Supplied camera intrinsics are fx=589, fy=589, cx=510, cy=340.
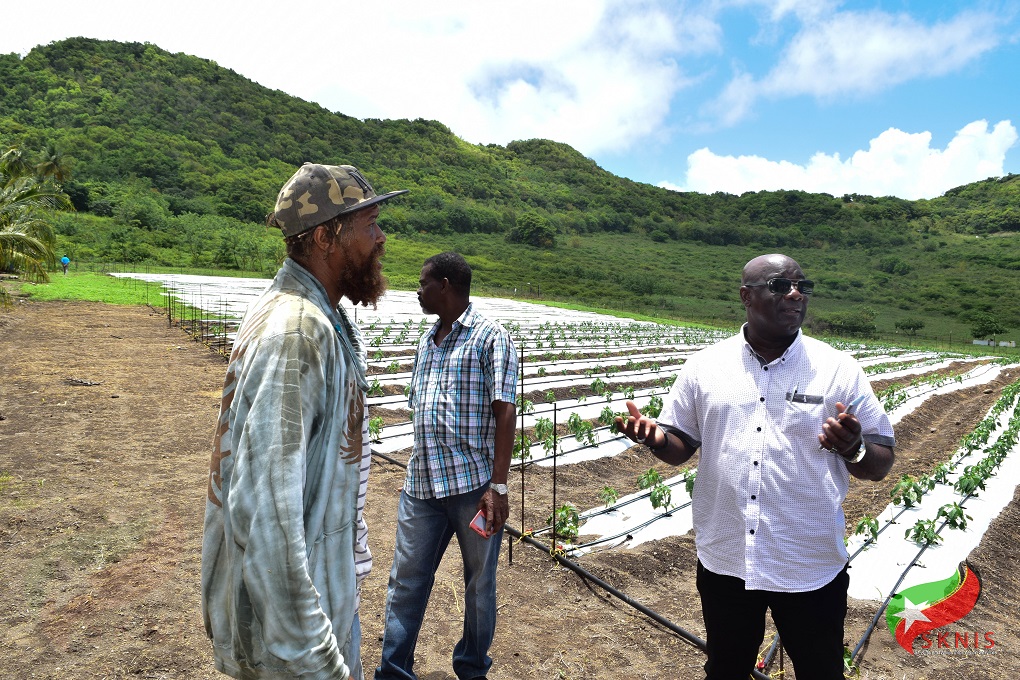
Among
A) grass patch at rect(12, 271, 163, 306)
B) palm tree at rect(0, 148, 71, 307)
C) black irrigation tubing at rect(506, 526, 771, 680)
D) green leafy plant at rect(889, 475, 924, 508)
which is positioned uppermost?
palm tree at rect(0, 148, 71, 307)

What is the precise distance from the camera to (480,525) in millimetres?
2467

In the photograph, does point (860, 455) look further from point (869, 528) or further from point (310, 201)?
point (869, 528)

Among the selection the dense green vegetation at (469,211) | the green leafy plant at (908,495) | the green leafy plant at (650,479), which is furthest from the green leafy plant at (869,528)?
the dense green vegetation at (469,211)

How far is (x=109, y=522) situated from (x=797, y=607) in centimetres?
483

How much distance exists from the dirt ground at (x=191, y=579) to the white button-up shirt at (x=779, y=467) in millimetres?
1439

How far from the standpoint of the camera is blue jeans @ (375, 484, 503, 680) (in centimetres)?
254

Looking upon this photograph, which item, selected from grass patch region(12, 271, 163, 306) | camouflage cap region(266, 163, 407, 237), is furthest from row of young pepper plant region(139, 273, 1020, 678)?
grass patch region(12, 271, 163, 306)

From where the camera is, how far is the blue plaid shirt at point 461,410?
99.6 inches

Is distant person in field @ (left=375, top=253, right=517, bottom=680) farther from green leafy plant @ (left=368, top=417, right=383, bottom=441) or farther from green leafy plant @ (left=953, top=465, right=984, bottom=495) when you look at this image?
green leafy plant @ (left=953, top=465, right=984, bottom=495)

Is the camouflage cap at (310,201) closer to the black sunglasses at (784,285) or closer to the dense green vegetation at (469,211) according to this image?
the black sunglasses at (784,285)

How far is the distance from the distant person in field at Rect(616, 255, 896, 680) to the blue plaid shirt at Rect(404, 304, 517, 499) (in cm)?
73

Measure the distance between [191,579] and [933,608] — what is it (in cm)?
484

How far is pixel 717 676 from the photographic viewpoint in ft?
7.08

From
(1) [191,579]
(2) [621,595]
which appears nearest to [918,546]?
(2) [621,595]
